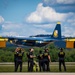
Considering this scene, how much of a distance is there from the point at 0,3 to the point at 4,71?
2.39 meters

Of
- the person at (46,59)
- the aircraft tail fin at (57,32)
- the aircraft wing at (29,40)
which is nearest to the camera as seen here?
the aircraft tail fin at (57,32)

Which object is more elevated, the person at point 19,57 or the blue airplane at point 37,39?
the blue airplane at point 37,39

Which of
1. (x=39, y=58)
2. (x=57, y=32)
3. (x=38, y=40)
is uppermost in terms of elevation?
(x=57, y=32)

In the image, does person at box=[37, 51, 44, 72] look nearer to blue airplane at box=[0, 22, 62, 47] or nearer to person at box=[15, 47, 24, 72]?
blue airplane at box=[0, 22, 62, 47]

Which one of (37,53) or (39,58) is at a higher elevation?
(37,53)

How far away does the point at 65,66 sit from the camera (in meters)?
54.2

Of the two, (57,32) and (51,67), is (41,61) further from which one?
(57,32)

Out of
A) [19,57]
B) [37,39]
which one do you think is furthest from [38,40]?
[19,57]

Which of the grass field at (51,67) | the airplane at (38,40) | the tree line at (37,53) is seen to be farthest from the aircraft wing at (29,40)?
the grass field at (51,67)

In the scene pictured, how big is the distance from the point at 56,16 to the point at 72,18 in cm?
57

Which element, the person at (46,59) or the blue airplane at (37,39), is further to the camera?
the person at (46,59)

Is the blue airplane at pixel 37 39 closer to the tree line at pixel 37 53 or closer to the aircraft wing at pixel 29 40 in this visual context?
the aircraft wing at pixel 29 40

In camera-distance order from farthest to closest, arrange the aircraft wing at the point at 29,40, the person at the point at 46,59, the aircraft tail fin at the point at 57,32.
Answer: the person at the point at 46,59 < the aircraft wing at the point at 29,40 < the aircraft tail fin at the point at 57,32

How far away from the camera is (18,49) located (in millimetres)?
54156
